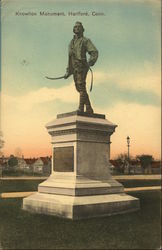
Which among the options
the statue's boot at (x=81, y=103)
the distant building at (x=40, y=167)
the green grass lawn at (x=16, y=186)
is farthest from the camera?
the green grass lawn at (x=16, y=186)

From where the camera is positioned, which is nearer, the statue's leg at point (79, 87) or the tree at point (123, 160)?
the statue's leg at point (79, 87)

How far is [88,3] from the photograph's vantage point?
8.60 meters

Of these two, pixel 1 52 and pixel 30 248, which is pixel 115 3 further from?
pixel 30 248

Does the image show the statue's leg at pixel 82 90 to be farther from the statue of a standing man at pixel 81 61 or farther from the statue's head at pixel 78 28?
the statue's head at pixel 78 28

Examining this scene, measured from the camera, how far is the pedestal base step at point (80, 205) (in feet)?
30.5

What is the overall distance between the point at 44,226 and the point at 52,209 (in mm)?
869

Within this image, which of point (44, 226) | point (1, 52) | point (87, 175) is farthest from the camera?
point (87, 175)

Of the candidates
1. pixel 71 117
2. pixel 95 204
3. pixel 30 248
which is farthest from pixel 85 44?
pixel 30 248

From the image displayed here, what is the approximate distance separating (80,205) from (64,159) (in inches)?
62.6

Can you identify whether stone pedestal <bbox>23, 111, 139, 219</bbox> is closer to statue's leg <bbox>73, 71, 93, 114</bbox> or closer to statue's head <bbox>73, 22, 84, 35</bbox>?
statue's leg <bbox>73, 71, 93, 114</bbox>

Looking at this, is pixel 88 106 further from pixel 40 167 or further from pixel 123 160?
pixel 123 160

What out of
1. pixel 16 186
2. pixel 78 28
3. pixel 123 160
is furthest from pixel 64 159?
pixel 123 160

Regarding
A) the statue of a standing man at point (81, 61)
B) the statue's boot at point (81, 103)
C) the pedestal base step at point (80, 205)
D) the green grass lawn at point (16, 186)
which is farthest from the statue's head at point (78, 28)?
the green grass lawn at point (16, 186)

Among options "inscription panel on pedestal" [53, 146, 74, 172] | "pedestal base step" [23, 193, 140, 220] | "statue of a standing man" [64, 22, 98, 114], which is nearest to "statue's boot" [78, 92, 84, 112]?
"statue of a standing man" [64, 22, 98, 114]
